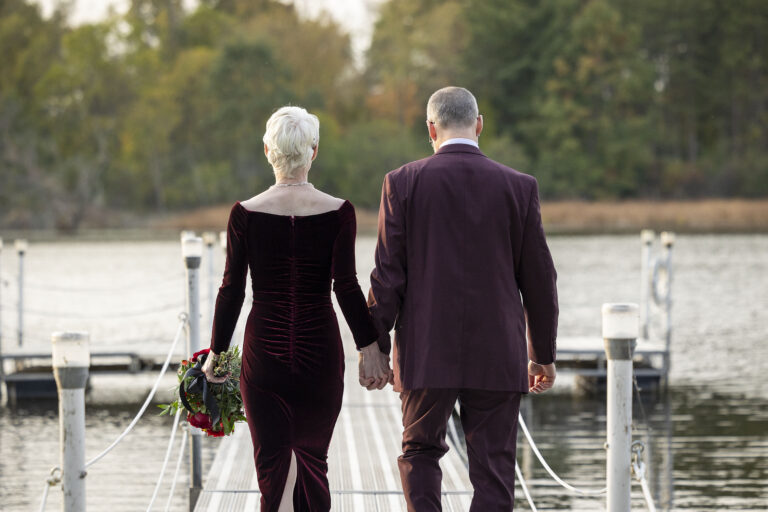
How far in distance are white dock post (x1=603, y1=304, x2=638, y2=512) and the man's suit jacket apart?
243 mm

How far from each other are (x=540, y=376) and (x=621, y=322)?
333 millimetres

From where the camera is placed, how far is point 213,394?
4008mm

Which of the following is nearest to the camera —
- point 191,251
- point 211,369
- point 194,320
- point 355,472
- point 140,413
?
point 211,369

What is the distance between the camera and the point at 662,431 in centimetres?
939

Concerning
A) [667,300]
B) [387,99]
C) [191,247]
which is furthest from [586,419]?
[387,99]

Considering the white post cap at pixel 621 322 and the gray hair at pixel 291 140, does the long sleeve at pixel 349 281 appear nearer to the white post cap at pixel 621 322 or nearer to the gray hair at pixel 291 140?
the gray hair at pixel 291 140

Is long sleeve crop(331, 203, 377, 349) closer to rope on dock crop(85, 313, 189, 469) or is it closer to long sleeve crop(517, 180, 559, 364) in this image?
long sleeve crop(517, 180, 559, 364)

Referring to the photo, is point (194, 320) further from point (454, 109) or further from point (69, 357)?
point (454, 109)

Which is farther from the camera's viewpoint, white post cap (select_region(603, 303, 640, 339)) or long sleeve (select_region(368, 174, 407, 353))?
white post cap (select_region(603, 303, 640, 339))

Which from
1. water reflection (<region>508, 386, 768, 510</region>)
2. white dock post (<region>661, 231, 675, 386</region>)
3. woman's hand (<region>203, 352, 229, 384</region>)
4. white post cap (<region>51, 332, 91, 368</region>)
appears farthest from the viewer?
white dock post (<region>661, 231, 675, 386</region>)

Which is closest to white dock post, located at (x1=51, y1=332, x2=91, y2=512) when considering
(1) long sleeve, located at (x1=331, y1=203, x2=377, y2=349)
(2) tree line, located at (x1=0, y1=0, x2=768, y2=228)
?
(1) long sleeve, located at (x1=331, y1=203, x2=377, y2=349)

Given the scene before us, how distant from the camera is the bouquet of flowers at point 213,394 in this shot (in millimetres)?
3959

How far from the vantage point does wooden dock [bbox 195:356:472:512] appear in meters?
5.21

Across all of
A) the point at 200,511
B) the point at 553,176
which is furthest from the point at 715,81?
the point at 200,511
